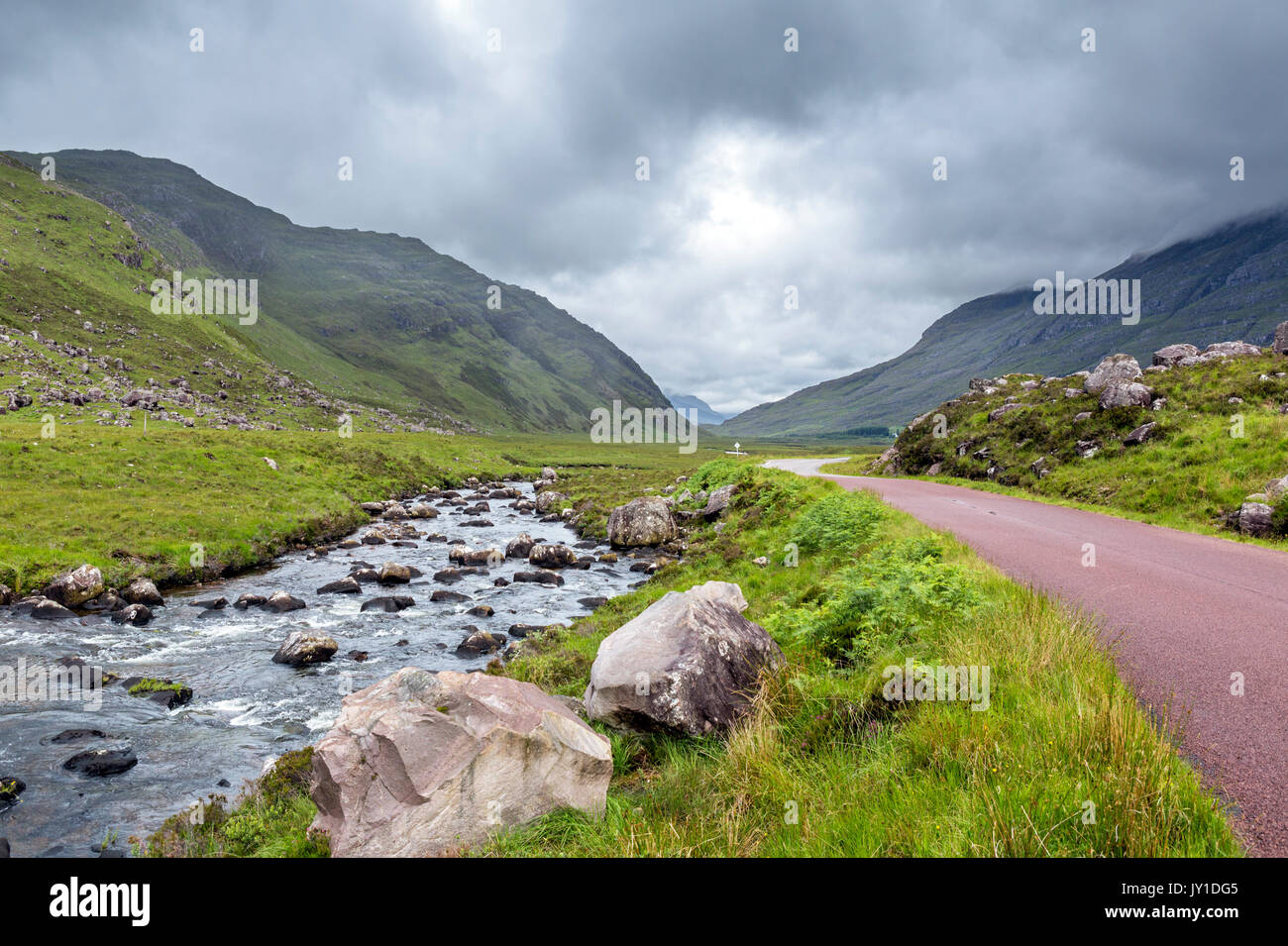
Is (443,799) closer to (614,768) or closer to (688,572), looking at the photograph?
(614,768)

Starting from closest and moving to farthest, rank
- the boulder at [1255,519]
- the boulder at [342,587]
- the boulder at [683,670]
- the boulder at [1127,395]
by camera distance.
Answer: the boulder at [683,670] < the boulder at [1255,519] < the boulder at [342,587] < the boulder at [1127,395]

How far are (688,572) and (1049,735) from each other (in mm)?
17700

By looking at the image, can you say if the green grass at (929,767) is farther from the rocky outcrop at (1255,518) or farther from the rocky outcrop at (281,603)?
the rocky outcrop at (281,603)

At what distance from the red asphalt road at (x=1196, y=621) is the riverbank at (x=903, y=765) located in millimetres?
731

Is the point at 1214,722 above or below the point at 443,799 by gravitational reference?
above

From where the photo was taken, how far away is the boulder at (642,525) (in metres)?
34.1

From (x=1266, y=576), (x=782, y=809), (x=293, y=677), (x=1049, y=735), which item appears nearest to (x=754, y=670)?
(x=782, y=809)

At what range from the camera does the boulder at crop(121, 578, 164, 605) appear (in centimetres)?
2084

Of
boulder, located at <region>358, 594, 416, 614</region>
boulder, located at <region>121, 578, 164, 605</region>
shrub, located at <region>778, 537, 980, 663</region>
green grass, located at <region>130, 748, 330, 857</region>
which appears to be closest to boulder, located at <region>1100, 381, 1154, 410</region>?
shrub, located at <region>778, 537, 980, 663</region>

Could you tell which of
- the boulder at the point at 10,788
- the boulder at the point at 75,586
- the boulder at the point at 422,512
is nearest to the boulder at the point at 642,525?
the boulder at the point at 422,512

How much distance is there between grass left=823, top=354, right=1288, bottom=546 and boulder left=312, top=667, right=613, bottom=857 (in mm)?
20949

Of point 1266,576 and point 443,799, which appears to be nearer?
point 443,799

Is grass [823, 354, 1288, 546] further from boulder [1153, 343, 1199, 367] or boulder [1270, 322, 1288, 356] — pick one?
boulder [1153, 343, 1199, 367]

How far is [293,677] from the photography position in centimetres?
1544
